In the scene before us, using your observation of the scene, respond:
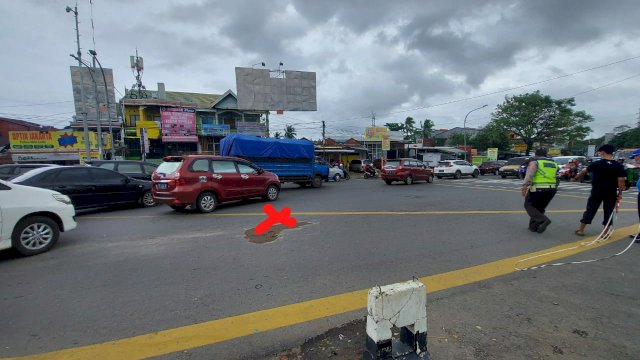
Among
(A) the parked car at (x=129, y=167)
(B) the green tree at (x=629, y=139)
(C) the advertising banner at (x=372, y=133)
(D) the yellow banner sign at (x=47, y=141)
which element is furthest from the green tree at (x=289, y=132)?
(B) the green tree at (x=629, y=139)

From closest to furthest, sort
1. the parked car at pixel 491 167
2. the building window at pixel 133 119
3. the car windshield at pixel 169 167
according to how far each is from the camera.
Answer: the car windshield at pixel 169 167 < the parked car at pixel 491 167 < the building window at pixel 133 119

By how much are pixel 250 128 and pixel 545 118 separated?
132ft

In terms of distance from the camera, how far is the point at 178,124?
2994cm

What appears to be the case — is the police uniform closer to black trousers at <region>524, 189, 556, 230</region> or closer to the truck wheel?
black trousers at <region>524, 189, 556, 230</region>

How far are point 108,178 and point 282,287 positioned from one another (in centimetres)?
800

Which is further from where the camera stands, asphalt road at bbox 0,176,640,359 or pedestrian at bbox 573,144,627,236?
pedestrian at bbox 573,144,627,236

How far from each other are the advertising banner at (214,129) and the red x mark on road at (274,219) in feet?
80.8

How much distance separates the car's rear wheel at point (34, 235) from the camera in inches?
189

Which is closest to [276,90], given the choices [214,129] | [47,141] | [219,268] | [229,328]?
[214,129]

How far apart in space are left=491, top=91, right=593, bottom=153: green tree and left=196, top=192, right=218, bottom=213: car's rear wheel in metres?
47.5

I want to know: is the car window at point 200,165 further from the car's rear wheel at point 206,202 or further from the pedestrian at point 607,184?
the pedestrian at point 607,184

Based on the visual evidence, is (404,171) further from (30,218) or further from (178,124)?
(178,124)

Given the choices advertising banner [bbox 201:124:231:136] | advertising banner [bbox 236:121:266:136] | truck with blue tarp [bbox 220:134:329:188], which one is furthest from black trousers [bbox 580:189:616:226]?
advertising banner [bbox 201:124:231:136]

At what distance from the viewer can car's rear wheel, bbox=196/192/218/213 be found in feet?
27.7
